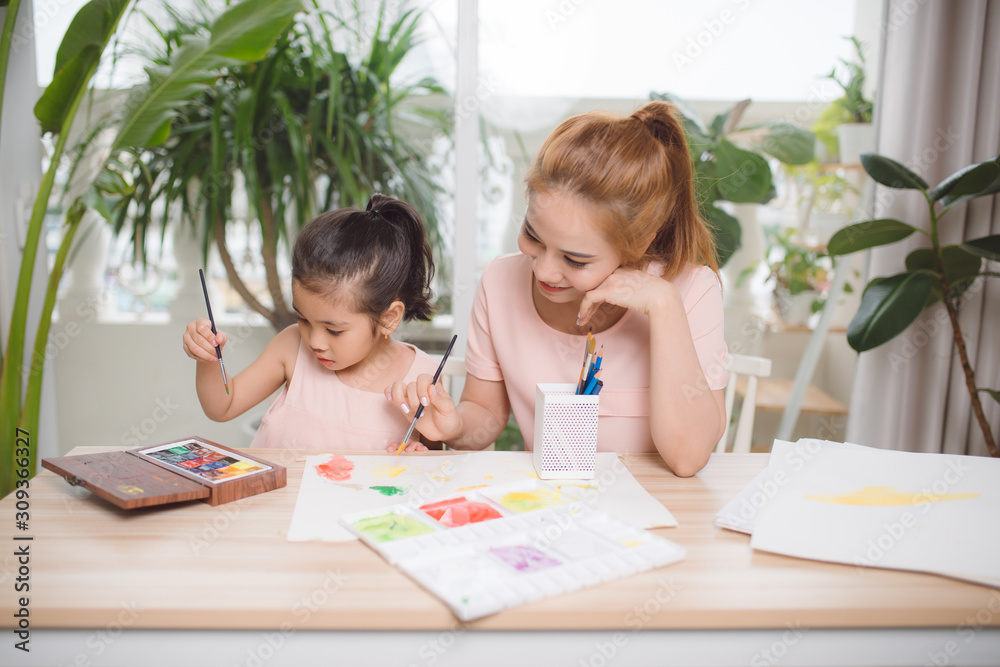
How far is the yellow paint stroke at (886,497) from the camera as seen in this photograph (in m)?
0.81

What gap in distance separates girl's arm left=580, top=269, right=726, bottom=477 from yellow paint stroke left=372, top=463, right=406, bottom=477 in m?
0.35

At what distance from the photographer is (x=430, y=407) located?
106cm

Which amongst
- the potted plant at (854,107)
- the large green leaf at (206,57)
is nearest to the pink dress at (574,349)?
the large green leaf at (206,57)

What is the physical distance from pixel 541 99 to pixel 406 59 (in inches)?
18.4

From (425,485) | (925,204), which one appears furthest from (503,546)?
(925,204)

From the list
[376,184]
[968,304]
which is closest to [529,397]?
[376,184]

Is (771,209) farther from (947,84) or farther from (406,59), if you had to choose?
(406,59)

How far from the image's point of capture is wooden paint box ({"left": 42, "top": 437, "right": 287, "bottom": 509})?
2.45 feet

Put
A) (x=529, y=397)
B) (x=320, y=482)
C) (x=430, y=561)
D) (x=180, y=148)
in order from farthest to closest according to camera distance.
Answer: (x=180, y=148)
(x=529, y=397)
(x=320, y=482)
(x=430, y=561)

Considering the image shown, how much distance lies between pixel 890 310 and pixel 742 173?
0.56 meters

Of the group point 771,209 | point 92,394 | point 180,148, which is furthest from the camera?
point 771,209

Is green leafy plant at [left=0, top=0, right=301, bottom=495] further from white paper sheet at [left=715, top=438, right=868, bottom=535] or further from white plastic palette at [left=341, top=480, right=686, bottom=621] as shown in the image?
white paper sheet at [left=715, top=438, right=868, bottom=535]

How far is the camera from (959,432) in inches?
81.9

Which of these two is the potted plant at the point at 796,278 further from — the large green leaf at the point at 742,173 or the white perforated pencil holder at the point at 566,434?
the white perforated pencil holder at the point at 566,434
